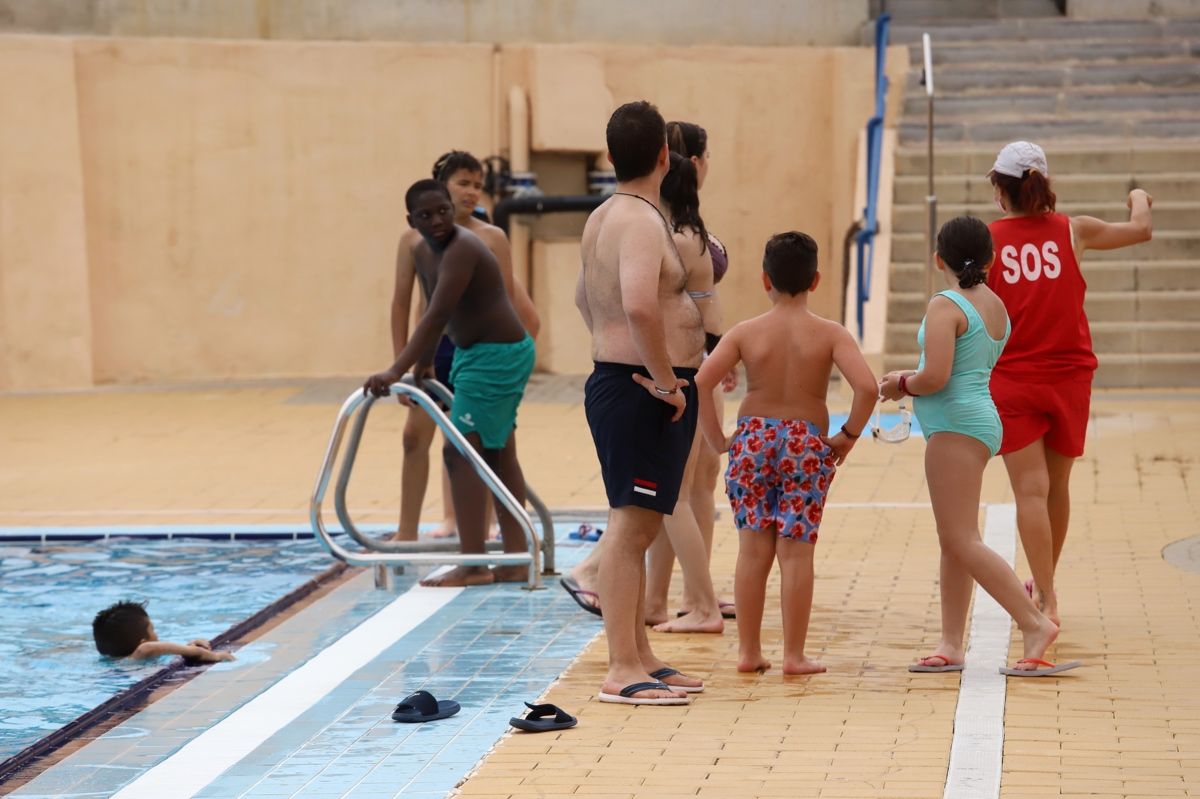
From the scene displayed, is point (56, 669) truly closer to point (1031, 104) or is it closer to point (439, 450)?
point (439, 450)

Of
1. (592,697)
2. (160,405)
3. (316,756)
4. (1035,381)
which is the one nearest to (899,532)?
(1035,381)

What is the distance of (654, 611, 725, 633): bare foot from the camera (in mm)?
7227

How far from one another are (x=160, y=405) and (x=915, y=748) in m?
11.5

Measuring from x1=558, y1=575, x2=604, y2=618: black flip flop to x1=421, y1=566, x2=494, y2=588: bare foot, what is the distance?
2.61ft

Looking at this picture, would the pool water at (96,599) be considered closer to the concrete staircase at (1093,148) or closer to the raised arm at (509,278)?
Answer: the raised arm at (509,278)

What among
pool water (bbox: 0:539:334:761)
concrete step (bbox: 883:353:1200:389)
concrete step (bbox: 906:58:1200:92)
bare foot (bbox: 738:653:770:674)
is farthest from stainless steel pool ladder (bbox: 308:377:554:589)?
concrete step (bbox: 906:58:1200:92)

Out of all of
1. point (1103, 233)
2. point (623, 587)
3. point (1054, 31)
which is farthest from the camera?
point (1054, 31)

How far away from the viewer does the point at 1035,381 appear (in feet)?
22.7

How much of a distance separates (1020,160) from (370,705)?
286cm

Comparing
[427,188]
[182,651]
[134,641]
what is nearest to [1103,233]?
[427,188]

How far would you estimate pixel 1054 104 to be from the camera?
17.5 meters

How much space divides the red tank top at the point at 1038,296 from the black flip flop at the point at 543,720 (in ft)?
7.08

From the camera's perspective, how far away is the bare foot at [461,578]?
8.38 meters

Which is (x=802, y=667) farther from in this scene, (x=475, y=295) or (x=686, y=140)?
(x=475, y=295)
